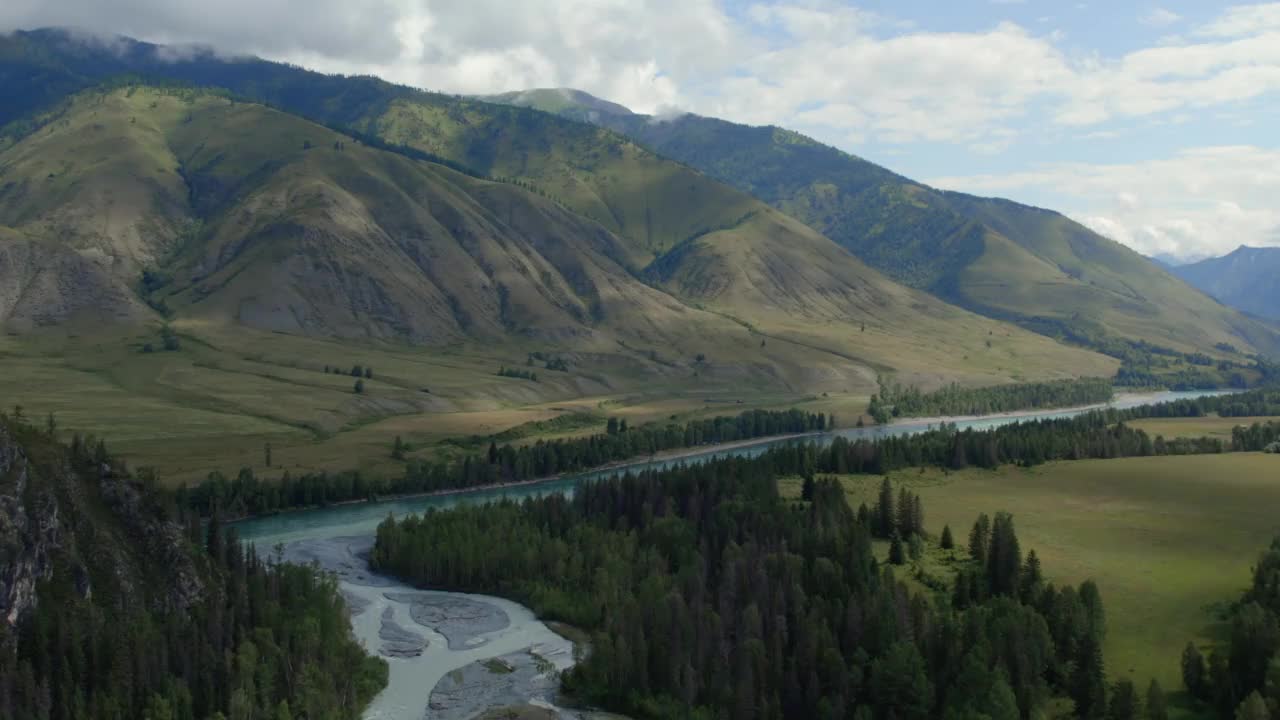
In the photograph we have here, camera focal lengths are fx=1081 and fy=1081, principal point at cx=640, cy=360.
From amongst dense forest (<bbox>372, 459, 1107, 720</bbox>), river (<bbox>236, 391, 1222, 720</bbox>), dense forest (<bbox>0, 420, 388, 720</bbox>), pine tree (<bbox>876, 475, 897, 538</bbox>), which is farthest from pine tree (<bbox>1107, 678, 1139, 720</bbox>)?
dense forest (<bbox>0, 420, 388, 720</bbox>)

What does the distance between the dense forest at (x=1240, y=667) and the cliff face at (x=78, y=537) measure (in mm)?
92481

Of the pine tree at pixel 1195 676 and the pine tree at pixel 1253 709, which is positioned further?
the pine tree at pixel 1195 676

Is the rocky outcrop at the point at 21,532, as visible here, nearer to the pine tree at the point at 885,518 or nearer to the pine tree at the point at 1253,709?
the pine tree at the point at 885,518

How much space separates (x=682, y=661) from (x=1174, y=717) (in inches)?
1610

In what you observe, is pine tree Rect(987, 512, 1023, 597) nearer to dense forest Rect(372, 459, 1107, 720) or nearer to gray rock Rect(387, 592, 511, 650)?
dense forest Rect(372, 459, 1107, 720)

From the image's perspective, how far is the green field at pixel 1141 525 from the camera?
326ft

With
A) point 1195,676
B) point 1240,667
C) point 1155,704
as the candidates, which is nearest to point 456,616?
point 1155,704

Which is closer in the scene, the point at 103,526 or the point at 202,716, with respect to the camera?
the point at 202,716

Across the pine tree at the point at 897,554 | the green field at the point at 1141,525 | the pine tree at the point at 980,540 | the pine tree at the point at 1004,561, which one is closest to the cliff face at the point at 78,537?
the pine tree at the point at 897,554

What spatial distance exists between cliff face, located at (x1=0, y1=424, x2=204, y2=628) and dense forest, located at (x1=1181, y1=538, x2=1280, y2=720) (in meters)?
92.5

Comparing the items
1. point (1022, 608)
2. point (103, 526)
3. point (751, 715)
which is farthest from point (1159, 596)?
point (103, 526)

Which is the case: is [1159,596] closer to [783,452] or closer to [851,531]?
[851,531]

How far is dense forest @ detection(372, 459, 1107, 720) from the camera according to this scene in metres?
90.9

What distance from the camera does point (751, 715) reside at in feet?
305
